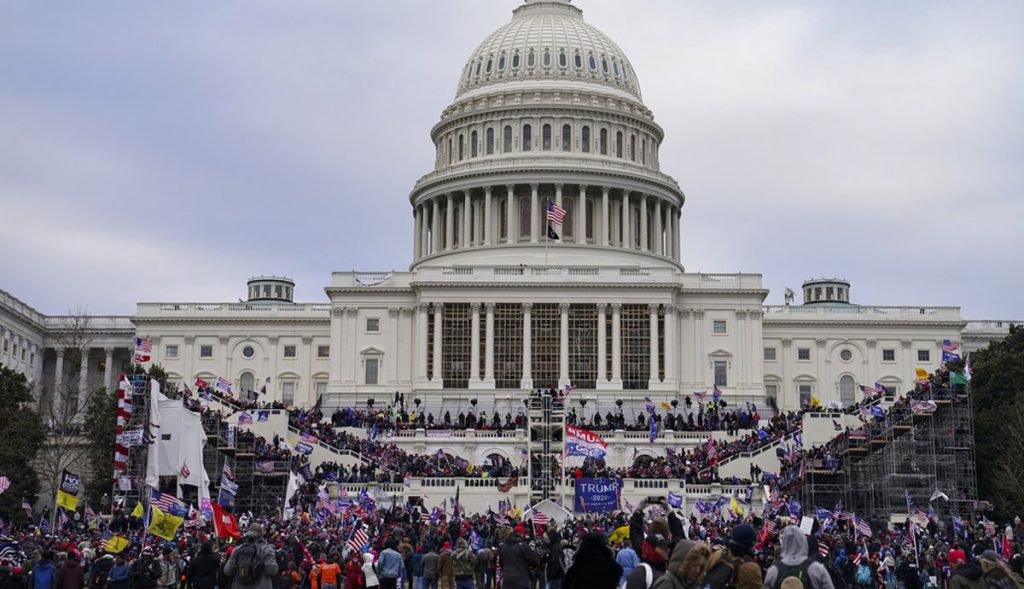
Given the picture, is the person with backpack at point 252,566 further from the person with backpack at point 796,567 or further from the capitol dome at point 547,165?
the capitol dome at point 547,165

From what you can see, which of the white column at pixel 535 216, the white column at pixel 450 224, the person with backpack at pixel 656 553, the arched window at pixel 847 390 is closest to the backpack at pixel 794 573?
the person with backpack at pixel 656 553

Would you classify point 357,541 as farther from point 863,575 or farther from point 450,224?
point 450,224

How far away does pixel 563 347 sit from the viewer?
98312 millimetres

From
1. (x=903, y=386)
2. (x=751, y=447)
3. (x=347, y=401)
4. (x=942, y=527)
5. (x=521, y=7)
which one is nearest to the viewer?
(x=942, y=527)

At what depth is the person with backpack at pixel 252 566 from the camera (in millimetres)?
22828

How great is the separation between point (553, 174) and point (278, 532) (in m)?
74.7

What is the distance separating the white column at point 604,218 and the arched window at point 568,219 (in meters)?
2.36

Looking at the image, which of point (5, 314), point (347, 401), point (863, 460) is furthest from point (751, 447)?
point (5, 314)

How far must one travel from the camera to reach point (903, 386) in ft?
360

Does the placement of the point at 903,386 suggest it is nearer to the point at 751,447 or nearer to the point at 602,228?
the point at 602,228

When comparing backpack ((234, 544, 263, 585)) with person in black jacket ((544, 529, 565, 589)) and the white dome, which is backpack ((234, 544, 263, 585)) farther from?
the white dome

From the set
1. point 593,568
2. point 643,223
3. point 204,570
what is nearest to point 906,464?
point 204,570

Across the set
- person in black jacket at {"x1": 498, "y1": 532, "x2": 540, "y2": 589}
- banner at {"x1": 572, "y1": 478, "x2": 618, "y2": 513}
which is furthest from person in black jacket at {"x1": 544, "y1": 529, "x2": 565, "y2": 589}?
banner at {"x1": 572, "y1": 478, "x2": 618, "y2": 513}

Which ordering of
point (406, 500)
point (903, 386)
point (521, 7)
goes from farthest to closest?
1. point (521, 7)
2. point (903, 386)
3. point (406, 500)
